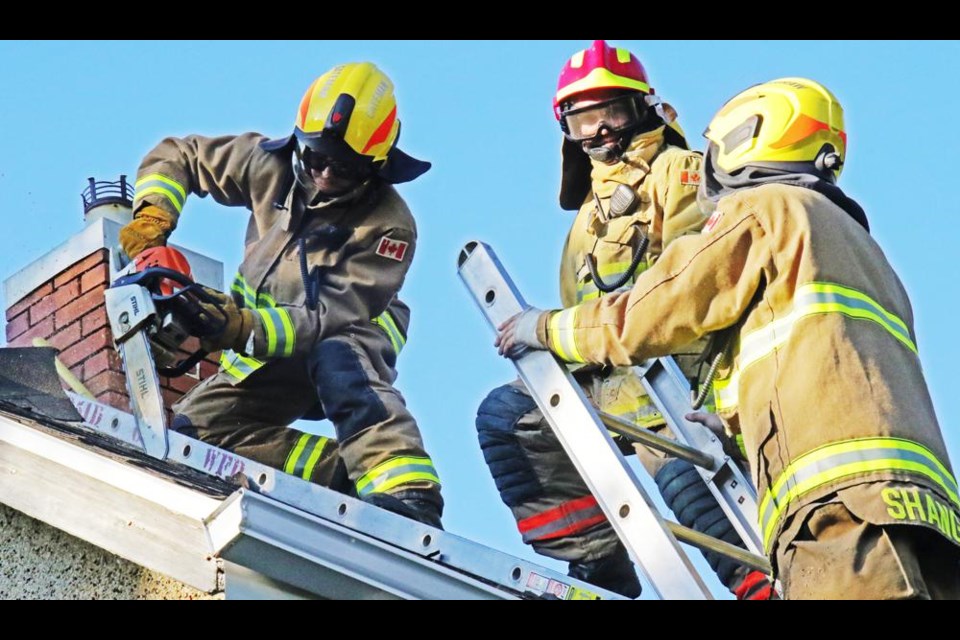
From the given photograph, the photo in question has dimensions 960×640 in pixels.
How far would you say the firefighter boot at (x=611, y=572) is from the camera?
6.55m

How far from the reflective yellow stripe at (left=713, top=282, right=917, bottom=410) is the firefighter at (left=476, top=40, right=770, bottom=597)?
1.14m

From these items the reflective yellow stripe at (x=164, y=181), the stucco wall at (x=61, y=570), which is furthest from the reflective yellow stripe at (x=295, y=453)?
the stucco wall at (x=61, y=570)

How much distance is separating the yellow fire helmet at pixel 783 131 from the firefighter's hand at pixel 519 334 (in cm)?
69

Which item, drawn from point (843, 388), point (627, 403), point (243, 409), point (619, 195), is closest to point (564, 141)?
point (619, 195)

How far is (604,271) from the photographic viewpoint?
22.7ft

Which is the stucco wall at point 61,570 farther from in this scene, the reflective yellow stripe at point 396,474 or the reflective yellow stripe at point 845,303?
the reflective yellow stripe at point 845,303

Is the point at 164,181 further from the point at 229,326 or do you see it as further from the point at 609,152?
the point at 609,152

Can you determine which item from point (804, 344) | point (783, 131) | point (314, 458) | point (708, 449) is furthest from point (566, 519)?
point (804, 344)

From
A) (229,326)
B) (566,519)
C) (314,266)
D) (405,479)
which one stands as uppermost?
(314,266)

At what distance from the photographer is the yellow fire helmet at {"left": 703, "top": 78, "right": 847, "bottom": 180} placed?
5.52 m

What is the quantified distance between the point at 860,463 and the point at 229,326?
269 centimetres

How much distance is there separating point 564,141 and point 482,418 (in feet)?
3.63

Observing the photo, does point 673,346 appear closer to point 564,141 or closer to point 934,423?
point 934,423

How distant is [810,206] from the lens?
17.1ft
